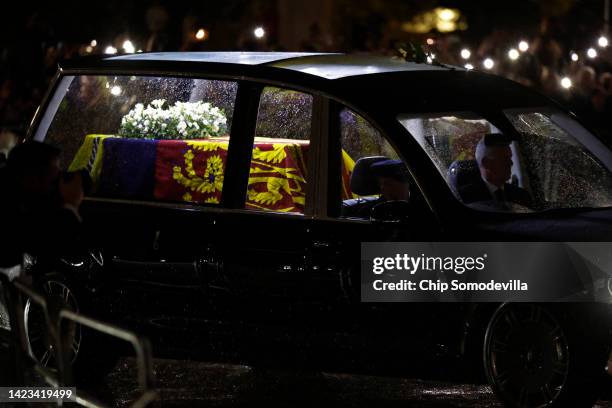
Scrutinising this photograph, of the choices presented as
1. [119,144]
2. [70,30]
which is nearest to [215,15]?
[70,30]

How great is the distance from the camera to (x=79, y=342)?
866 centimetres

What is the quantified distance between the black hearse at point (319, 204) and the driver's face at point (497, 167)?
11 millimetres

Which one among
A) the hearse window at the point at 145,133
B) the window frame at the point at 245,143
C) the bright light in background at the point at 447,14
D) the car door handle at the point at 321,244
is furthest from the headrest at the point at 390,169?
the bright light in background at the point at 447,14

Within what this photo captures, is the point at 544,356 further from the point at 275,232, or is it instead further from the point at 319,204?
the point at 275,232

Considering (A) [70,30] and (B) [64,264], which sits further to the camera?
(A) [70,30]

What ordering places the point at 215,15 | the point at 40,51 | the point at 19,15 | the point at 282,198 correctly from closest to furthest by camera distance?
1. the point at 282,198
2. the point at 40,51
3. the point at 19,15
4. the point at 215,15

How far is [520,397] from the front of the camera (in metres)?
7.48

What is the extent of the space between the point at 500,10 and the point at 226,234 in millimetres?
31922

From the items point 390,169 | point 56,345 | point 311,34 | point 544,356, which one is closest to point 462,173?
point 390,169

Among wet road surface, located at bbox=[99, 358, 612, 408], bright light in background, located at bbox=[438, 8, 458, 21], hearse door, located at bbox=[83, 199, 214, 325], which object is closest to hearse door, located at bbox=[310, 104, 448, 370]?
wet road surface, located at bbox=[99, 358, 612, 408]

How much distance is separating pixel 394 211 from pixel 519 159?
1090mm

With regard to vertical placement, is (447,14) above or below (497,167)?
Answer: above

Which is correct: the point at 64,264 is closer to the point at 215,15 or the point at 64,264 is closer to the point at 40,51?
the point at 40,51

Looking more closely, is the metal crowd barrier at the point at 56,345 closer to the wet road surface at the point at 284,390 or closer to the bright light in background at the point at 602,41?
the wet road surface at the point at 284,390
